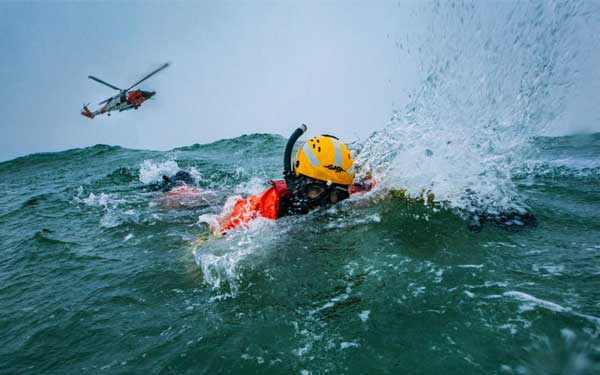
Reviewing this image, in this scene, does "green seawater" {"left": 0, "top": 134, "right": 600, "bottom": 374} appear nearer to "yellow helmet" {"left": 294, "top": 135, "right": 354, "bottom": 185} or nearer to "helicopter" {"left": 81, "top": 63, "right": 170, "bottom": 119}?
"yellow helmet" {"left": 294, "top": 135, "right": 354, "bottom": 185}

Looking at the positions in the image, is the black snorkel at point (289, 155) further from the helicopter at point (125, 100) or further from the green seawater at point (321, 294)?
the helicopter at point (125, 100)

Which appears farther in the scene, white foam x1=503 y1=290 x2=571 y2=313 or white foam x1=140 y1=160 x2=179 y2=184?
white foam x1=140 y1=160 x2=179 y2=184

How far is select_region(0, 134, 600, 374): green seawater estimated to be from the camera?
2559mm

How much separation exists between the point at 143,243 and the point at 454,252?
4.55m

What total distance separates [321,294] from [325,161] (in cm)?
207

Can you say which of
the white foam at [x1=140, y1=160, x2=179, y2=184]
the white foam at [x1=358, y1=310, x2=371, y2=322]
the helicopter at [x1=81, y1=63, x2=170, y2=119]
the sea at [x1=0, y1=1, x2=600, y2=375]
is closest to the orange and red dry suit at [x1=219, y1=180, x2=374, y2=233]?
the sea at [x1=0, y1=1, x2=600, y2=375]

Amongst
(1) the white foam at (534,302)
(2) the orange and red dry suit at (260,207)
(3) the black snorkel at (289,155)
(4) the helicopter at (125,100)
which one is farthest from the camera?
(4) the helicopter at (125,100)

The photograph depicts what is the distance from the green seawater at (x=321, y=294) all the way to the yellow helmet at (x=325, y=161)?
0.68 meters

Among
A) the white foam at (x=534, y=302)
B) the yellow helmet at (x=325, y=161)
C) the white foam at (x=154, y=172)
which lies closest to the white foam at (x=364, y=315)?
the white foam at (x=534, y=302)

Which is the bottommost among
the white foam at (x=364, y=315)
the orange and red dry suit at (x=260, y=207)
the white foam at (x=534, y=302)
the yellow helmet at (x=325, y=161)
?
the white foam at (x=534, y=302)

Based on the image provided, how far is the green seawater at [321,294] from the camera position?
2559mm

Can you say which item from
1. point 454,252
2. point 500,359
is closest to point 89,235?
point 454,252

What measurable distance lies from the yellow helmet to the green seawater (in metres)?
0.68

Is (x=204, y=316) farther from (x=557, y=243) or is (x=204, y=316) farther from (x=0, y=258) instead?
(x=0, y=258)
